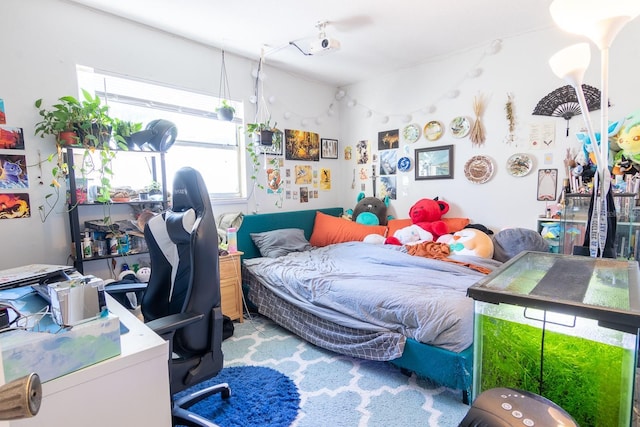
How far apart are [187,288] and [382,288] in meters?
1.20

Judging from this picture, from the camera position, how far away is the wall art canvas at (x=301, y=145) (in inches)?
148

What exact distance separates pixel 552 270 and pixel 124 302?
6.67ft

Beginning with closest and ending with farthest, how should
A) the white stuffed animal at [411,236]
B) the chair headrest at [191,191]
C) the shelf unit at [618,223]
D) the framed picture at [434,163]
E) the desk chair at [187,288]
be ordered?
the desk chair at [187,288]
the chair headrest at [191,191]
the shelf unit at [618,223]
the white stuffed animal at [411,236]
the framed picture at [434,163]

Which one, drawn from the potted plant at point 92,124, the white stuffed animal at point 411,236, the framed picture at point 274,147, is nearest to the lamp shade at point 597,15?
the white stuffed animal at point 411,236

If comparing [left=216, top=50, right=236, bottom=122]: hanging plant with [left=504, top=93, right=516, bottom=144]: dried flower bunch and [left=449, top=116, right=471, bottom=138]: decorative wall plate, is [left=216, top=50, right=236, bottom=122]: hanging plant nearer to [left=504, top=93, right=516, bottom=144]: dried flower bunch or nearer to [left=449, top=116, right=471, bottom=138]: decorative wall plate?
[left=449, top=116, right=471, bottom=138]: decorative wall plate

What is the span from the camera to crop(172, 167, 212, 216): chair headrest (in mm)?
1473

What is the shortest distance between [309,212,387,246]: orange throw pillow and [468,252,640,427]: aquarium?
2.52m

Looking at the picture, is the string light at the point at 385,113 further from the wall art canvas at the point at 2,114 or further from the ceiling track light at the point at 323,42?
the wall art canvas at the point at 2,114

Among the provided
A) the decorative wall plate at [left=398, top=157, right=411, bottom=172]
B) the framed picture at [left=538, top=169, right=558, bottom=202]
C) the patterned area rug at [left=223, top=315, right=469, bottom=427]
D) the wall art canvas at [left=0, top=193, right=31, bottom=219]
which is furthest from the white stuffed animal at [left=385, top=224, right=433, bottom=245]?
the wall art canvas at [left=0, top=193, right=31, bottom=219]

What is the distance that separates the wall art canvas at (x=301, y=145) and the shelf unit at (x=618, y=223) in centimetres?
258

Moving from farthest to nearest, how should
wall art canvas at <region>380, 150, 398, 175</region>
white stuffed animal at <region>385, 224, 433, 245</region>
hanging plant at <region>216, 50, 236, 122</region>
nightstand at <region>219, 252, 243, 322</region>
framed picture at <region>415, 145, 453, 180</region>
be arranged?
wall art canvas at <region>380, 150, 398, 175</region>, framed picture at <region>415, 145, 453, 180</region>, white stuffed animal at <region>385, 224, 433, 245</region>, hanging plant at <region>216, 50, 236, 122</region>, nightstand at <region>219, 252, 243, 322</region>

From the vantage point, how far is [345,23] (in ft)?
8.58

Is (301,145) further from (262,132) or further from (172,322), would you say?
(172,322)

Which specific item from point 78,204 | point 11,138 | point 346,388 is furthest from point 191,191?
point 11,138
